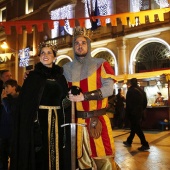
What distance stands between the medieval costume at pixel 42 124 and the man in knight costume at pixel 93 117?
0.19m

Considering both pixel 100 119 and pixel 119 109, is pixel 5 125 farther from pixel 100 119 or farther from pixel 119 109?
pixel 119 109

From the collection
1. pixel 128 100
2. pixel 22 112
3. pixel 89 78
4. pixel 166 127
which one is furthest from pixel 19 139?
pixel 166 127

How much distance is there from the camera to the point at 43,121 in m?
3.15

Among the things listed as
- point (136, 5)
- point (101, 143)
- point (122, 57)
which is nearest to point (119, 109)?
point (122, 57)

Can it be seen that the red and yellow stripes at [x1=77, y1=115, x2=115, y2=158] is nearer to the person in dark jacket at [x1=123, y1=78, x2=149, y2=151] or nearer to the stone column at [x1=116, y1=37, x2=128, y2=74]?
the person in dark jacket at [x1=123, y1=78, x2=149, y2=151]

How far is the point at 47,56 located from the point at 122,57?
557 inches

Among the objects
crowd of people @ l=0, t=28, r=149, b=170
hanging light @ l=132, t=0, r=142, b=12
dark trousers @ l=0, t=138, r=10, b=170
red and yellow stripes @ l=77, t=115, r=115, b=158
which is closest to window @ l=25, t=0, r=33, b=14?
hanging light @ l=132, t=0, r=142, b=12

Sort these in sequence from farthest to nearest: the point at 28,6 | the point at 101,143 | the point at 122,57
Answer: the point at 28,6, the point at 122,57, the point at 101,143

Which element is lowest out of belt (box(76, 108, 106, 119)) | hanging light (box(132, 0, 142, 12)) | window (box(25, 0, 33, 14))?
belt (box(76, 108, 106, 119))

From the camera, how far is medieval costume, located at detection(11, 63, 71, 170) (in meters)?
2.99

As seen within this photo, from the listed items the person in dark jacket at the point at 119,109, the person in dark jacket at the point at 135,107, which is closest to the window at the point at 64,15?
the person in dark jacket at the point at 119,109

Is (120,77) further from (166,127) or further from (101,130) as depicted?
(101,130)

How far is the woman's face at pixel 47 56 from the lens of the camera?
3.21 metres

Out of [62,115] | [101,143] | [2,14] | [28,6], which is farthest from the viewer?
[2,14]
